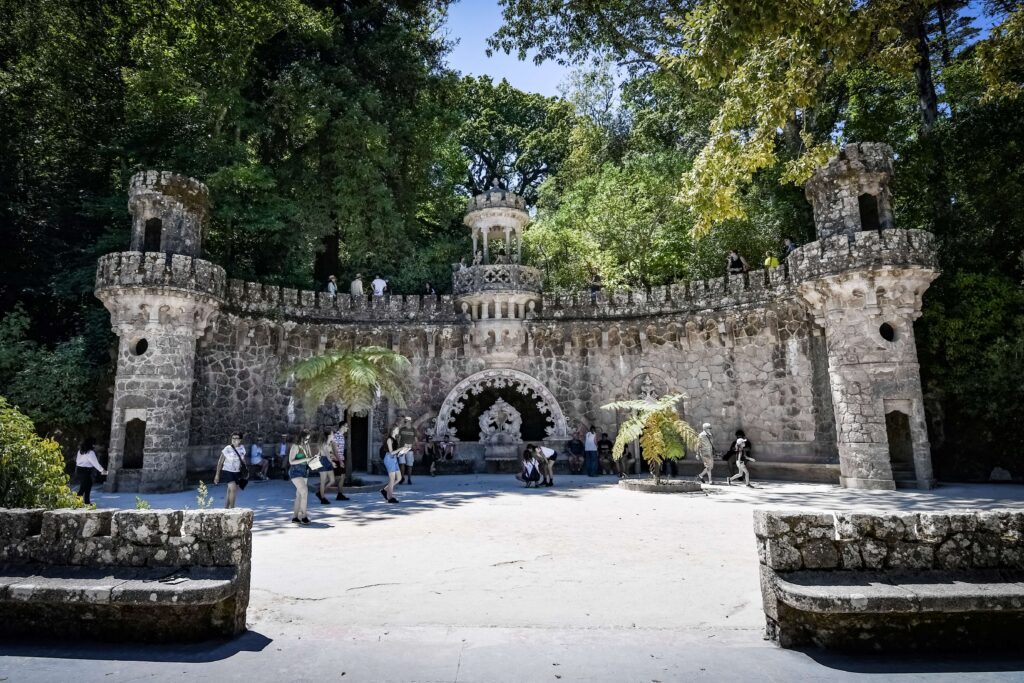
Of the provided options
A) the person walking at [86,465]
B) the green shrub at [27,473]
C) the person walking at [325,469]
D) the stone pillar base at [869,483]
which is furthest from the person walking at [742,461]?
the person walking at [86,465]

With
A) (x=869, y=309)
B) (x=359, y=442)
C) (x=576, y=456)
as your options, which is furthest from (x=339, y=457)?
(x=869, y=309)

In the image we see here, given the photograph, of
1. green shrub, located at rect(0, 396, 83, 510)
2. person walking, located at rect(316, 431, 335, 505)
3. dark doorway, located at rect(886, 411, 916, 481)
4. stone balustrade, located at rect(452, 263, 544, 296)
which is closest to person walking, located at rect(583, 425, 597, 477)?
stone balustrade, located at rect(452, 263, 544, 296)

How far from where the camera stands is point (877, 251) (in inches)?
572

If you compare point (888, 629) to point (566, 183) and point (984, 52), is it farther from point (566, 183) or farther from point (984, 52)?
point (566, 183)

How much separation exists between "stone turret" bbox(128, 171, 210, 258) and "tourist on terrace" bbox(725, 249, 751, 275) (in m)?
17.1

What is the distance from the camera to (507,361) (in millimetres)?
21188

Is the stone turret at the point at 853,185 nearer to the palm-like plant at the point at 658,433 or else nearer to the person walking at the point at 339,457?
the palm-like plant at the point at 658,433

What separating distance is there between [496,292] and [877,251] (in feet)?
37.8

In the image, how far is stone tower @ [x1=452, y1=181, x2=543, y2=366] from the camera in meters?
20.6

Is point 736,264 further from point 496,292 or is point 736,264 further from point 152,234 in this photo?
point 152,234

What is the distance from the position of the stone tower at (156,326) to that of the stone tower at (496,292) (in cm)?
839

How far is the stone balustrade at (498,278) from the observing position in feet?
67.5

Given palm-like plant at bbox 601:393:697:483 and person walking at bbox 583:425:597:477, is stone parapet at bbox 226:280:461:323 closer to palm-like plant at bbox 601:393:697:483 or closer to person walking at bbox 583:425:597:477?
person walking at bbox 583:425:597:477

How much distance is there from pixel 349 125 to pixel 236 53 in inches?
169
